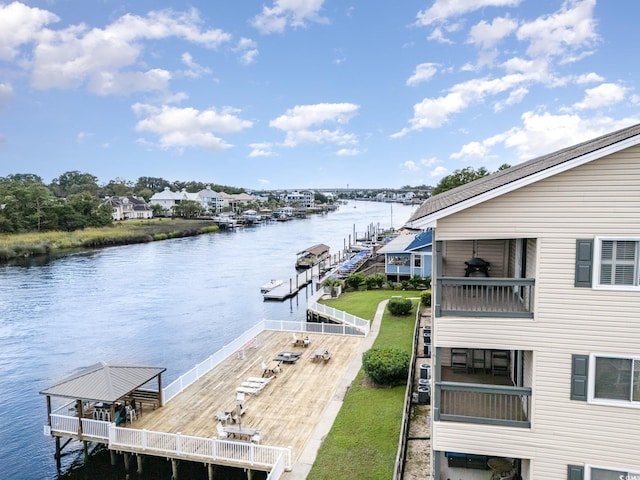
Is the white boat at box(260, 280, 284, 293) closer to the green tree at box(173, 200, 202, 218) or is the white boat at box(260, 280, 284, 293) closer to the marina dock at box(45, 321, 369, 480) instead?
the marina dock at box(45, 321, 369, 480)

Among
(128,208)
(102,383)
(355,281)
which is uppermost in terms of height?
(128,208)

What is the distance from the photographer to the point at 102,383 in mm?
18359

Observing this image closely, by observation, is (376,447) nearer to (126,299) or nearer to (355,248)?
(126,299)

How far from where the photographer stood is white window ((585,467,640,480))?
9.62 meters

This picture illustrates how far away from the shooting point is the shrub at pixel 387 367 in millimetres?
20531

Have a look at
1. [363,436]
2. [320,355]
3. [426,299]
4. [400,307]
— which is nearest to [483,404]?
[363,436]

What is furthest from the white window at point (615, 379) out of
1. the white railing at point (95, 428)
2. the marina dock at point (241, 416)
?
the white railing at point (95, 428)

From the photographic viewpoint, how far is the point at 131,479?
17984 mm

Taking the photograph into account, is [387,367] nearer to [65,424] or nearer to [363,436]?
[363,436]

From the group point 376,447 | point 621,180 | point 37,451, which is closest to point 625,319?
point 621,180

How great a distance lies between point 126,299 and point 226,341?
2072 centimetres

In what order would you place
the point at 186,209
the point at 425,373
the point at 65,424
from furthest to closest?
the point at 186,209 < the point at 425,373 < the point at 65,424

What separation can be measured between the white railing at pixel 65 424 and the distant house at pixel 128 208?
139666 mm

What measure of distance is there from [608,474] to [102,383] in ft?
56.7
